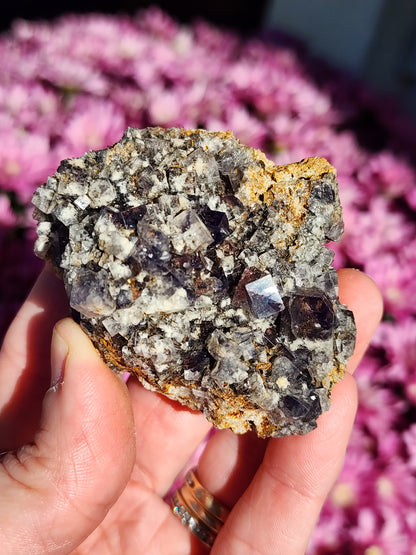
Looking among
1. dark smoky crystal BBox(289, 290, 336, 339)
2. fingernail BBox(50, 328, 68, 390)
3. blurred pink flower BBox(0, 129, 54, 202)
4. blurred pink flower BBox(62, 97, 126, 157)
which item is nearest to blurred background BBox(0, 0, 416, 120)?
blurred pink flower BBox(62, 97, 126, 157)

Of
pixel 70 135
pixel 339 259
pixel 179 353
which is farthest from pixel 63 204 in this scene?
pixel 339 259

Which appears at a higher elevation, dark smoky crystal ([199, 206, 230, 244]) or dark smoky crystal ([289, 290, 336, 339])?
dark smoky crystal ([199, 206, 230, 244])

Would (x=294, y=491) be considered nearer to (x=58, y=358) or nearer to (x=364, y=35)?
(x=58, y=358)

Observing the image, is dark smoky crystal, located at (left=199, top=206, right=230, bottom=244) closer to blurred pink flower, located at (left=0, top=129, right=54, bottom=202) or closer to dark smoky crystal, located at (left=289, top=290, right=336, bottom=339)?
dark smoky crystal, located at (left=289, top=290, right=336, bottom=339)

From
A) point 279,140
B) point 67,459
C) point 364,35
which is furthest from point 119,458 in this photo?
point 364,35

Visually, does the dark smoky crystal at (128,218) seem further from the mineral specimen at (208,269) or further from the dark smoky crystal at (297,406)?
the dark smoky crystal at (297,406)

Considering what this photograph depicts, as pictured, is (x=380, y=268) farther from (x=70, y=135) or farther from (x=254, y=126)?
(x=70, y=135)

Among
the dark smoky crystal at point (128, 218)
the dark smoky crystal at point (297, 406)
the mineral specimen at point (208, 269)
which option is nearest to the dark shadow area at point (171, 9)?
the mineral specimen at point (208, 269)
